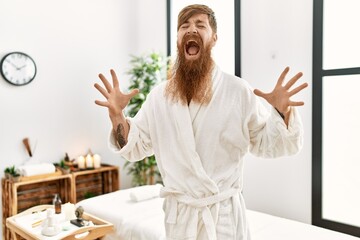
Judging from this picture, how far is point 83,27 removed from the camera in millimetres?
3541

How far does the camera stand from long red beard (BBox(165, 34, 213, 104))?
137 centimetres

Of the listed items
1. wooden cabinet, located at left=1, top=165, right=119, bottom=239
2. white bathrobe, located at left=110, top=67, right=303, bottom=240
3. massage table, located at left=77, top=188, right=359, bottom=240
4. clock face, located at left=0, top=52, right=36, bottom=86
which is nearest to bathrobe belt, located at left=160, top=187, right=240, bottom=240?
white bathrobe, located at left=110, top=67, right=303, bottom=240

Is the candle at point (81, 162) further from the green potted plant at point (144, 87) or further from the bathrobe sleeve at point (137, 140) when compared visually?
the bathrobe sleeve at point (137, 140)

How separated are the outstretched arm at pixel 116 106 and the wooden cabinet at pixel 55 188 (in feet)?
6.38

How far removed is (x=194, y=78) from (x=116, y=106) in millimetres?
337

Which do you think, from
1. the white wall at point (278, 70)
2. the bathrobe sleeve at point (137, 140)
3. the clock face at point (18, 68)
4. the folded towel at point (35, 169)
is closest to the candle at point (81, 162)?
the folded towel at point (35, 169)

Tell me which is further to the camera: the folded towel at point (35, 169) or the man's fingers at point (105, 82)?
the folded towel at point (35, 169)

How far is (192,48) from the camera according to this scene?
54.7 inches

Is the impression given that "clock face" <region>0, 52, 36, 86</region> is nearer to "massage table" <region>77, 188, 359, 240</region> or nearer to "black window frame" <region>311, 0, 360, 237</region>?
"massage table" <region>77, 188, 359, 240</region>

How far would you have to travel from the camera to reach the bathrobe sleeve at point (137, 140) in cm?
135

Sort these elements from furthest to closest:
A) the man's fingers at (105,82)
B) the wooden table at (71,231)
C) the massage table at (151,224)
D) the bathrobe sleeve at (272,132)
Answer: the massage table at (151,224)
the wooden table at (71,231)
the man's fingers at (105,82)
the bathrobe sleeve at (272,132)

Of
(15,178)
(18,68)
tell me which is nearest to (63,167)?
(15,178)

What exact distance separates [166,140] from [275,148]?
432 mm

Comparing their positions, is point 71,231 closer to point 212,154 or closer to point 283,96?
point 212,154
